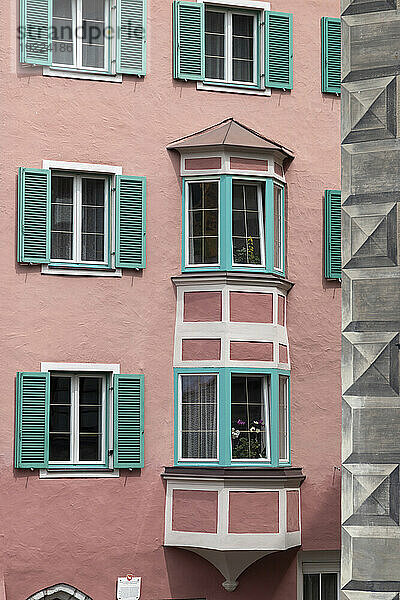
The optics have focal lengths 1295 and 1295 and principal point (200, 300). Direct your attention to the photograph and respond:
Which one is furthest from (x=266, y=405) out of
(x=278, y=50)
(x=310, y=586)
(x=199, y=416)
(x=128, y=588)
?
(x=278, y=50)

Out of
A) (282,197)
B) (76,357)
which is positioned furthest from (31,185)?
(282,197)

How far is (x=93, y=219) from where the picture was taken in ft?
64.4

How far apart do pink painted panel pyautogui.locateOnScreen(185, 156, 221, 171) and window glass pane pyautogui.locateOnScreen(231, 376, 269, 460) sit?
10.6 feet

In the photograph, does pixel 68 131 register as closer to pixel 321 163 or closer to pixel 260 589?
pixel 321 163

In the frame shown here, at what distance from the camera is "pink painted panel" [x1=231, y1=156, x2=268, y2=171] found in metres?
19.7

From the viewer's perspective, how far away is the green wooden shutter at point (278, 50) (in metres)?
20.5

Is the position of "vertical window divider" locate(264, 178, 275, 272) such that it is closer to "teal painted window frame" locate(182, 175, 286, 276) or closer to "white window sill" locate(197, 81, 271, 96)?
"teal painted window frame" locate(182, 175, 286, 276)

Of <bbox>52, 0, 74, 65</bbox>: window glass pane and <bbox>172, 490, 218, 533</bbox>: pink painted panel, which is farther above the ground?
<bbox>52, 0, 74, 65</bbox>: window glass pane

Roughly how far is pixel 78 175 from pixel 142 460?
4397 millimetres

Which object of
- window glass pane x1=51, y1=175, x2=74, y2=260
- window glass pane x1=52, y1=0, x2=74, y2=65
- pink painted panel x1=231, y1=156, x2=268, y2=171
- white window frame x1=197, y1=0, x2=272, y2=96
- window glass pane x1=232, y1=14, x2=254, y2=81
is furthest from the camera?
window glass pane x1=232, y1=14, x2=254, y2=81

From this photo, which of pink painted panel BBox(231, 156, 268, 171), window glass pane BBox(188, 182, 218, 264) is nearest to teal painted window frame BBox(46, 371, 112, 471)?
window glass pane BBox(188, 182, 218, 264)

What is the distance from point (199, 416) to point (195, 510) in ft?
4.62

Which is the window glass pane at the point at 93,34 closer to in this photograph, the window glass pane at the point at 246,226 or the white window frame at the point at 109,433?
the window glass pane at the point at 246,226

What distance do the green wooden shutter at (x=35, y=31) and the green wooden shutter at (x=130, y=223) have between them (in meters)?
2.14
